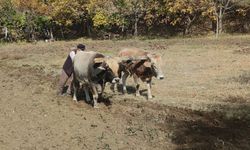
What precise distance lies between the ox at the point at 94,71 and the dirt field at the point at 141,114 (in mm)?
710

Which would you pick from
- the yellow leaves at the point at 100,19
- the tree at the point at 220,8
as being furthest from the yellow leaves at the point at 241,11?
the yellow leaves at the point at 100,19

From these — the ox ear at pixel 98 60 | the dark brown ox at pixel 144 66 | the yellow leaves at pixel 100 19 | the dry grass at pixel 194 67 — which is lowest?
the dry grass at pixel 194 67

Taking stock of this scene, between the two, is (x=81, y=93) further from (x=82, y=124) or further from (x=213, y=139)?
Result: (x=213, y=139)

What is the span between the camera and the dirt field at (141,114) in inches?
477

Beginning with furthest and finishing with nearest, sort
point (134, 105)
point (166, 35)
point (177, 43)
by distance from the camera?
point (166, 35)
point (177, 43)
point (134, 105)

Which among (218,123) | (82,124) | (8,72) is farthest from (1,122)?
(8,72)

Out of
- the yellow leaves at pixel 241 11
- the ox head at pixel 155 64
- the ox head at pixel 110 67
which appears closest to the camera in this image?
the ox head at pixel 110 67

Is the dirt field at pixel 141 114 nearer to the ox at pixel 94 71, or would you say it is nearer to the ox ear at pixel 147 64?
the ox at pixel 94 71

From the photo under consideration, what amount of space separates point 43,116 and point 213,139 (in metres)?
5.44

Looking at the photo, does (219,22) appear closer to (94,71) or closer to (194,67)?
(194,67)

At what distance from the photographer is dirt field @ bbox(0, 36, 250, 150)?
39.8 feet

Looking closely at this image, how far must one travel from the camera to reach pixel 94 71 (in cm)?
1549

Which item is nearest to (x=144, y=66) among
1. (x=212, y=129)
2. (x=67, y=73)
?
(x=67, y=73)

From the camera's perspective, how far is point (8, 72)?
81.8 feet
